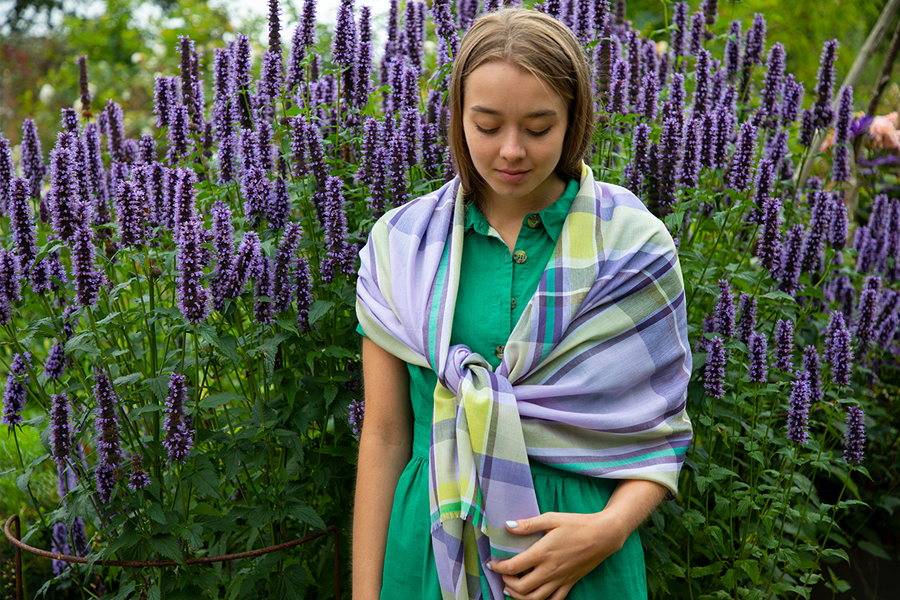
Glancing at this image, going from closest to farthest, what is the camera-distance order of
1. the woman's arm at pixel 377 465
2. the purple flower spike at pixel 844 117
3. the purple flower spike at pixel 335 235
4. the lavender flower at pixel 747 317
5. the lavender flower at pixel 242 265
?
the woman's arm at pixel 377 465 → the lavender flower at pixel 242 265 → the purple flower spike at pixel 335 235 → the lavender flower at pixel 747 317 → the purple flower spike at pixel 844 117

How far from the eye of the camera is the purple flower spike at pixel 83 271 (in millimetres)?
2109

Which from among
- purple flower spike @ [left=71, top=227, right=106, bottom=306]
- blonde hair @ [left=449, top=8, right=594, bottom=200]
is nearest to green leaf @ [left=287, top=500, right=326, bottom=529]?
purple flower spike @ [left=71, top=227, right=106, bottom=306]

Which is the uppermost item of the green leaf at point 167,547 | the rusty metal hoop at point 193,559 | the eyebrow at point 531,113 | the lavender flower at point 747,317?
the eyebrow at point 531,113

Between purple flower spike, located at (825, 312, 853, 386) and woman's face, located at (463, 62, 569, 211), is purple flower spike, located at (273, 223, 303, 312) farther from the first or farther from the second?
purple flower spike, located at (825, 312, 853, 386)

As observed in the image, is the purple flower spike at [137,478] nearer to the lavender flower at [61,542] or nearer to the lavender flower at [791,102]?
the lavender flower at [61,542]

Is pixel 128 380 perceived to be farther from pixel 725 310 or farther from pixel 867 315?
pixel 867 315

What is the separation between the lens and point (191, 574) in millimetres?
2418

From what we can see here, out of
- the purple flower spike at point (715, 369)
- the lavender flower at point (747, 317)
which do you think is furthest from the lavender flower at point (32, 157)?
the lavender flower at point (747, 317)

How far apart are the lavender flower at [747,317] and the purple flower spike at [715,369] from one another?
233mm

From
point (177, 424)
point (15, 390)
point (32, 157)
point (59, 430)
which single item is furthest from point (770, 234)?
point (32, 157)

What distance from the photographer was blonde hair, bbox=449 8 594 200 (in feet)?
5.15

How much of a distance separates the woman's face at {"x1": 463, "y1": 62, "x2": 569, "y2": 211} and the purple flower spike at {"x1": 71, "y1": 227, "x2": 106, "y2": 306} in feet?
3.92

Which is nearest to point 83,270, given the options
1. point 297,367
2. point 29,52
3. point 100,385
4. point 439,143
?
point 100,385

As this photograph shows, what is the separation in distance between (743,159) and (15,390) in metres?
2.66
